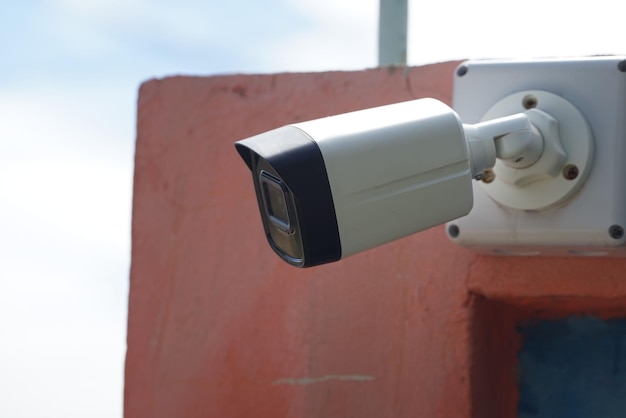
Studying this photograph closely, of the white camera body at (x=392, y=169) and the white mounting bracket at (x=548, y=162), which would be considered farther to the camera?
the white mounting bracket at (x=548, y=162)

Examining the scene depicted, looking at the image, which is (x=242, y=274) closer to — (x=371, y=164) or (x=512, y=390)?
(x=512, y=390)

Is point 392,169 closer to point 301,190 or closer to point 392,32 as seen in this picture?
point 301,190

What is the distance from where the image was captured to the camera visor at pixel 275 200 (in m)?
0.73

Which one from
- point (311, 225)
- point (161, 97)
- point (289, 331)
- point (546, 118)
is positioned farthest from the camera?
point (161, 97)

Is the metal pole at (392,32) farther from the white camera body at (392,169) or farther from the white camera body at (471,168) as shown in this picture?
the white camera body at (392,169)

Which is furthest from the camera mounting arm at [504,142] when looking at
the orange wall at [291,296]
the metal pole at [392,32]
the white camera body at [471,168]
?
the metal pole at [392,32]

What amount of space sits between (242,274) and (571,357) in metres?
0.36

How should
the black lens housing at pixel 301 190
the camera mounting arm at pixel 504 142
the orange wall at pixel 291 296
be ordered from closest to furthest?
the black lens housing at pixel 301 190
the camera mounting arm at pixel 504 142
the orange wall at pixel 291 296

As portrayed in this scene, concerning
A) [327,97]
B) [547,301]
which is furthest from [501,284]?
[327,97]

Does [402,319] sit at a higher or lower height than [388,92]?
lower

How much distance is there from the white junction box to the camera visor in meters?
0.23

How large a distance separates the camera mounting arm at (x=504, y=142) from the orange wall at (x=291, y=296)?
16cm

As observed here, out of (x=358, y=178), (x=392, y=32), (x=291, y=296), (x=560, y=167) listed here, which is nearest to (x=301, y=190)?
(x=358, y=178)

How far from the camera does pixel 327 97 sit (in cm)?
114
